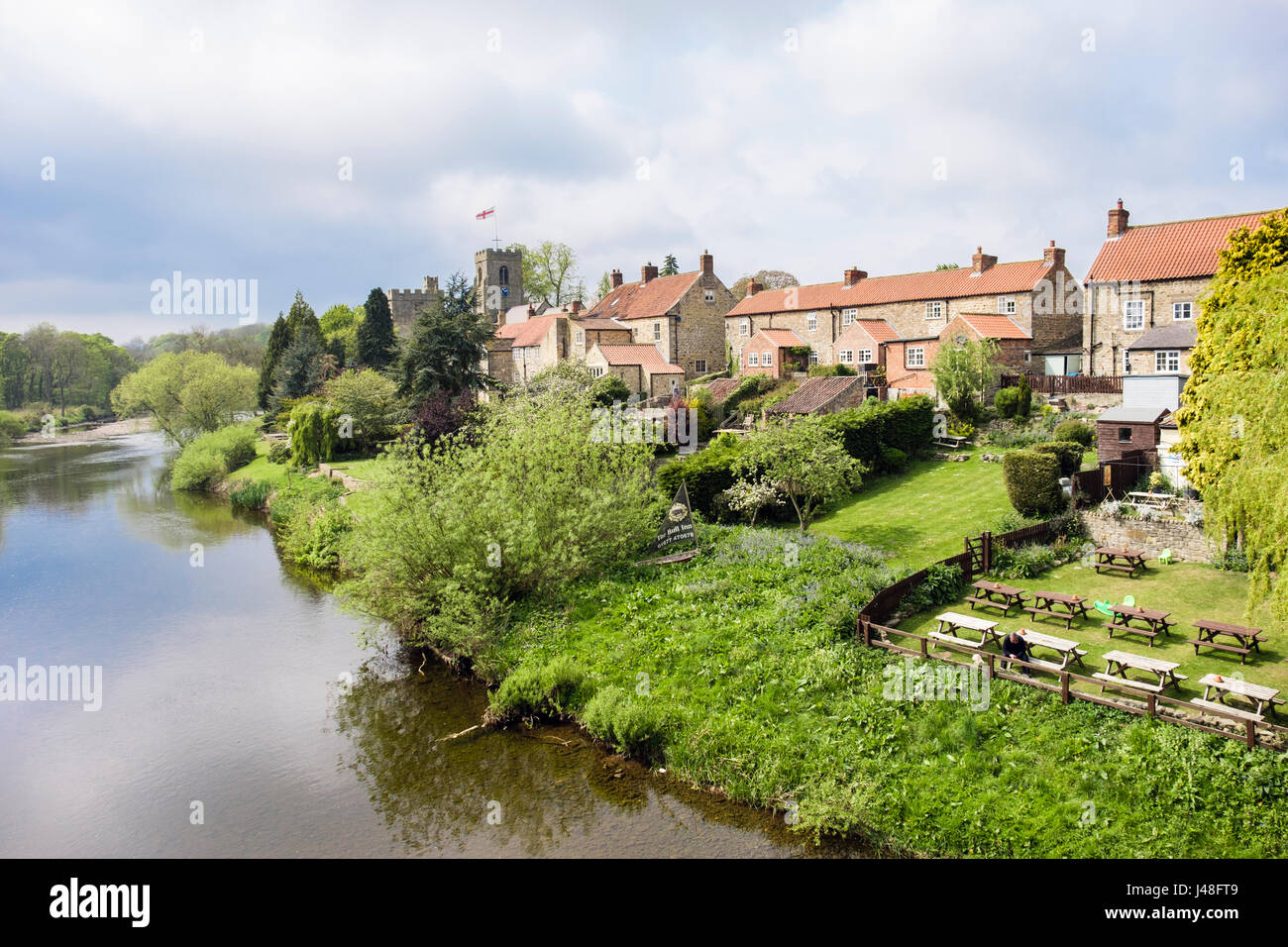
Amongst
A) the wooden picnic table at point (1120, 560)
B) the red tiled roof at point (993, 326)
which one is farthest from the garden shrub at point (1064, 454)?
the red tiled roof at point (993, 326)

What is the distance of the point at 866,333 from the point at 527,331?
29.4 meters

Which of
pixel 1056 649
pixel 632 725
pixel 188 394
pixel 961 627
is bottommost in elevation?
pixel 632 725

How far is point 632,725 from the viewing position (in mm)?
14992

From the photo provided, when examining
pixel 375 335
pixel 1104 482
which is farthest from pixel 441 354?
pixel 1104 482

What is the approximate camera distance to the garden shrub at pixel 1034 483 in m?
23.2

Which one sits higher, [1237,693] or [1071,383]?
[1071,383]

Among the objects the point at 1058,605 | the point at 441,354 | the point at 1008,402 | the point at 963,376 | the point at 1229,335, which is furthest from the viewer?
the point at 441,354

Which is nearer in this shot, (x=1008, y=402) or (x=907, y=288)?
(x=1008, y=402)

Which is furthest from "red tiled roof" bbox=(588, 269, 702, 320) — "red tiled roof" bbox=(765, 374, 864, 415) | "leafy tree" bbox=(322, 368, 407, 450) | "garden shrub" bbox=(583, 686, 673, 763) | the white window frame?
"garden shrub" bbox=(583, 686, 673, 763)

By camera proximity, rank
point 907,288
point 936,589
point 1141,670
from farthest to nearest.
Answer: point 907,288 → point 936,589 → point 1141,670

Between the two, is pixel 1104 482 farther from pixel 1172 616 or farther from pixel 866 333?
pixel 866 333

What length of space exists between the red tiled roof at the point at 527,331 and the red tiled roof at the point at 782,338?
17.3 meters
